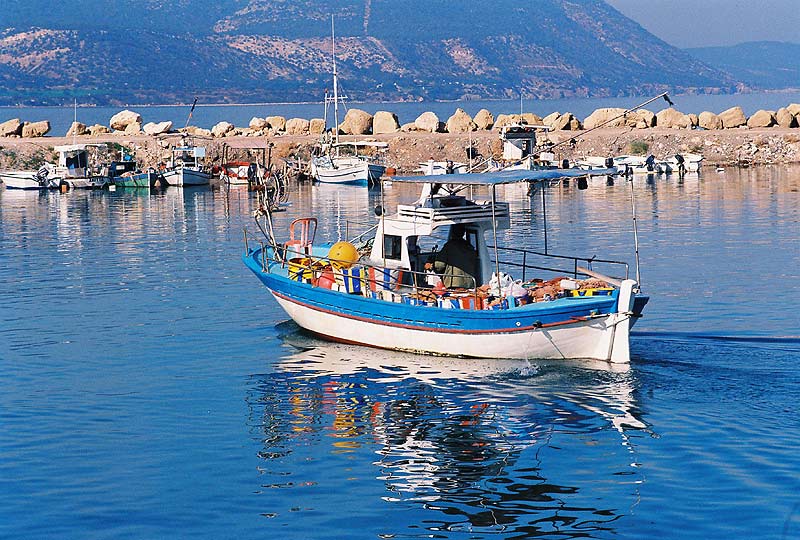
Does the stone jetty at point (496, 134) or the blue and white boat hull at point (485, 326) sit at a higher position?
the stone jetty at point (496, 134)

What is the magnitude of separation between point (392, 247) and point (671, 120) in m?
77.8

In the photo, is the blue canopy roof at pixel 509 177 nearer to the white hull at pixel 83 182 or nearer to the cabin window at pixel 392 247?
the cabin window at pixel 392 247

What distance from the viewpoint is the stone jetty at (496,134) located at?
294 feet

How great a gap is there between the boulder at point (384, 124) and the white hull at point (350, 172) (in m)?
21.4

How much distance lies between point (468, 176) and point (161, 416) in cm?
845

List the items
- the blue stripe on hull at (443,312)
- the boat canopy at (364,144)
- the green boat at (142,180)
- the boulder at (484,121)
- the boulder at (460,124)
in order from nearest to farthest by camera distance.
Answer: the blue stripe on hull at (443,312)
the green boat at (142,180)
the boat canopy at (364,144)
the boulder at (460,124)
the boulder at (484,121)

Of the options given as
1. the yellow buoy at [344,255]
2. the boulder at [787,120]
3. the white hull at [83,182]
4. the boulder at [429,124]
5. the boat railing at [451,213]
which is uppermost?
the boulder at [429,124]

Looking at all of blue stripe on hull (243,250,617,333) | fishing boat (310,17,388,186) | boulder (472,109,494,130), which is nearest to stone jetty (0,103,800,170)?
boulder (472,109,494,130)

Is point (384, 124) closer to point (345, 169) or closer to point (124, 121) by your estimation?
point (345, 169)

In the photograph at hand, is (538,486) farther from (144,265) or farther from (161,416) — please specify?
(144,265)

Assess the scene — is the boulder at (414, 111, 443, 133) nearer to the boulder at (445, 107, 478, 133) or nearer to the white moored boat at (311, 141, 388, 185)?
the boulder at (445, 107, 478, 133)

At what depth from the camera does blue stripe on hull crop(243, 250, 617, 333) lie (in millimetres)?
23438

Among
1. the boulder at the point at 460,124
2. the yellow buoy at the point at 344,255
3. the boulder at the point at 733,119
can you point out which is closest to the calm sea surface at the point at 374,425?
the yellow buoy at the point at 344,255

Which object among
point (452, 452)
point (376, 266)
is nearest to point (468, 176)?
point (376, 266)
